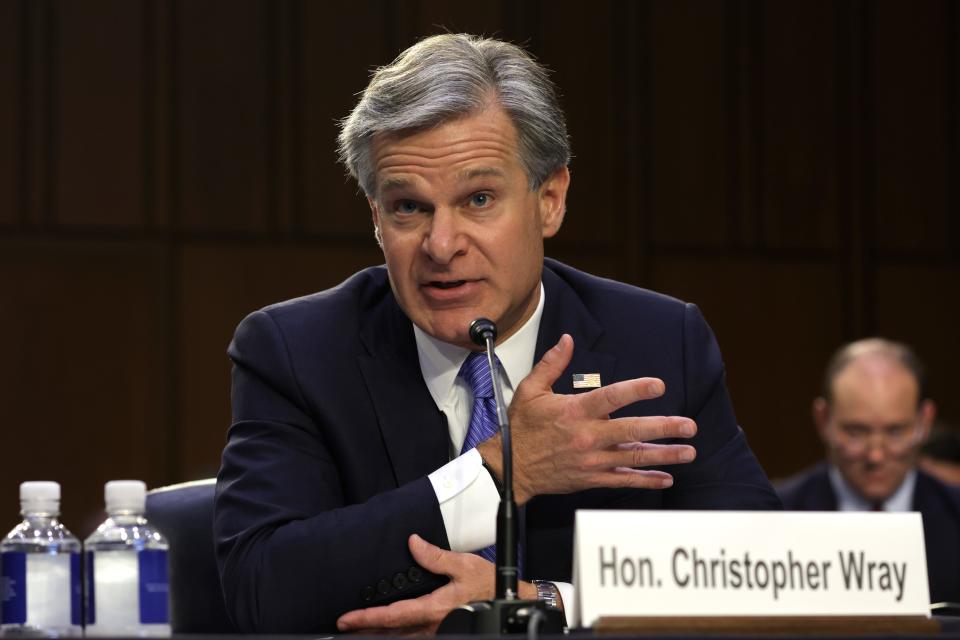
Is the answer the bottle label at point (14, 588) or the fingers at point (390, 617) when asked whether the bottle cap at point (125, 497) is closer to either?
the bottle label at point (14, 588)

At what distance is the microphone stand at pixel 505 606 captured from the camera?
158 centimetres

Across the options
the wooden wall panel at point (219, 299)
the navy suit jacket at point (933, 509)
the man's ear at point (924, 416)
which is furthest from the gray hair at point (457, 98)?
the wooden wall panel at point (219, 299)

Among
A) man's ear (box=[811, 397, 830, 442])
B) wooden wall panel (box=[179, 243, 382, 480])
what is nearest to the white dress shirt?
man's ear (box=[811, 397, 830, 442])

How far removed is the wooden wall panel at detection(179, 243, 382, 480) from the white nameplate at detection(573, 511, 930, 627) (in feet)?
12.8

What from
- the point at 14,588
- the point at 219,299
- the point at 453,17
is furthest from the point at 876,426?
the point at 14,588

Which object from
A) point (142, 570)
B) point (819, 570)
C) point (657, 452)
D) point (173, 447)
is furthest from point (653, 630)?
point (173, 447)

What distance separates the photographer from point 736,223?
233 inches

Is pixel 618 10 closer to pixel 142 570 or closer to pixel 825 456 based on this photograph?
pixel 825 456

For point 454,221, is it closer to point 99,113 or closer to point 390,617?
point 390,617

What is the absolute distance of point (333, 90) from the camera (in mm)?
5453

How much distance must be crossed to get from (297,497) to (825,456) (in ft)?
13.8

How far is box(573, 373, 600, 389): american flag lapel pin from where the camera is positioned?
2.37 m

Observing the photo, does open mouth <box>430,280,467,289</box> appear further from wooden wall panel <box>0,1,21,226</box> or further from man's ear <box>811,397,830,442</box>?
wooden wall panel <box>0,1,21,226</box>

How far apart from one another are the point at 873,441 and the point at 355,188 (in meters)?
2.17
